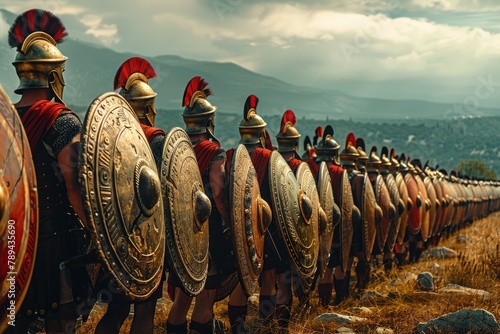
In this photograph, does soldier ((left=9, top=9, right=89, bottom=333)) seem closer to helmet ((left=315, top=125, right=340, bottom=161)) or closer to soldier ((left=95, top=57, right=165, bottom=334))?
soldier ((left=95, top=57, right=165, bottom=334))

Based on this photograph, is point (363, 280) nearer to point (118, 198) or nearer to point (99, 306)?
point (99, 306)

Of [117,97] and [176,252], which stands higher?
[117,97]

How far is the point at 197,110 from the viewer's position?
6.14 m

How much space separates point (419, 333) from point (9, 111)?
13.9 feet

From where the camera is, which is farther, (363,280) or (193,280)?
(363,280)

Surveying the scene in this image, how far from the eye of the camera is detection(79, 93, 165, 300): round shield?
148 inches

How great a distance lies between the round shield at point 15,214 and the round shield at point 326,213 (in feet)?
15.6

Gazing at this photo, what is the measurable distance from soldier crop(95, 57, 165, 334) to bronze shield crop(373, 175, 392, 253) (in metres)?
5.72

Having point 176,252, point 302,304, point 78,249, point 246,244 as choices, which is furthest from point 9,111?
point 302,304

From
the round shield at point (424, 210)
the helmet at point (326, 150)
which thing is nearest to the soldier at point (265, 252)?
the helmet at point (326, 150)

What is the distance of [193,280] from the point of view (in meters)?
5.05

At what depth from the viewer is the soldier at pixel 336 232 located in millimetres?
8859

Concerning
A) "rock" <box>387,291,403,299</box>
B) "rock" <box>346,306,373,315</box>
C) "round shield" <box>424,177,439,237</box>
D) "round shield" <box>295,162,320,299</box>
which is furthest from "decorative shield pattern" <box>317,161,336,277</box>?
"round shield" <box>424,177,439,237</box>

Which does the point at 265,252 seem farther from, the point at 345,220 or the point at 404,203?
the point at 404,203
